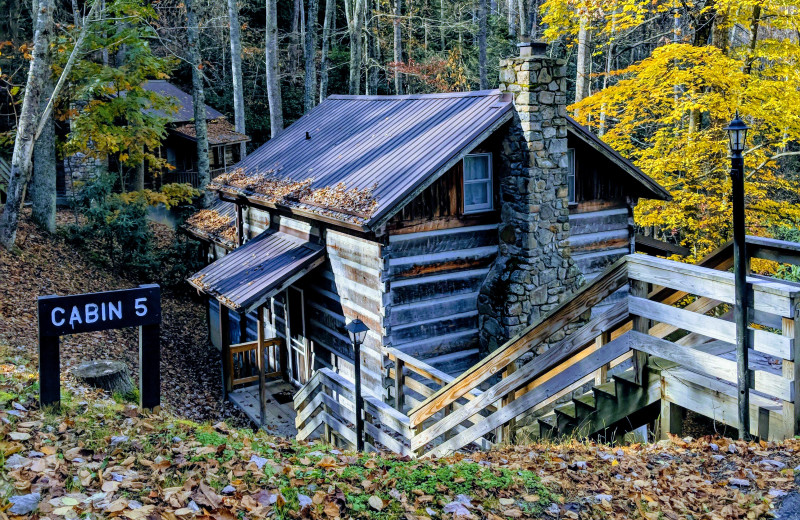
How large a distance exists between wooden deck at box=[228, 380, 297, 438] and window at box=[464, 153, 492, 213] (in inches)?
218

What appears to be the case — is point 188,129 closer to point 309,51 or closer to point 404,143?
point 309,51

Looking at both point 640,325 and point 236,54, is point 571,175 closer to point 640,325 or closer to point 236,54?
point 640,325

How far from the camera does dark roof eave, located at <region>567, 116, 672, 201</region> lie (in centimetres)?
1358

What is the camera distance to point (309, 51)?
31031 mm

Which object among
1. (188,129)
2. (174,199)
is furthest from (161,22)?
(174,199)

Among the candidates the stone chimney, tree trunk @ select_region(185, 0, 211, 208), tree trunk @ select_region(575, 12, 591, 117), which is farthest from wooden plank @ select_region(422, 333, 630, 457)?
tree trunk @ select_region(185, 0, 211, 208)

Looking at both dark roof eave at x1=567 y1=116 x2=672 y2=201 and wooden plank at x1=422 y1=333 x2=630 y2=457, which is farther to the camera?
dark roof eave at x1=567 y1=116 x2=672 y2=201

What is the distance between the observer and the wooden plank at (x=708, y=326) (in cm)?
552

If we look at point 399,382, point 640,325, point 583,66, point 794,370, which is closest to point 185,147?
point 583,66

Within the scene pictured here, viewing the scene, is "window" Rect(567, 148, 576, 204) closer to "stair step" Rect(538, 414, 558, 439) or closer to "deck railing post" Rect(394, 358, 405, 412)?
"deck railing post" Rect(394, 358, 405, 412)

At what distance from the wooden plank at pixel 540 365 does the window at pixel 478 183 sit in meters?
5.64

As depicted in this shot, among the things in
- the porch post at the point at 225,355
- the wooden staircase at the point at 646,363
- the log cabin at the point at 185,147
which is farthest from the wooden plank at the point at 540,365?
the log cabin at the point at 185,147

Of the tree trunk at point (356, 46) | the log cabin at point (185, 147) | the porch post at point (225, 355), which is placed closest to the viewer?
the porch post at point (225, 355)

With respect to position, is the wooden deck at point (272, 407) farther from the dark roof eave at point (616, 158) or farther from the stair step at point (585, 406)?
the dark roof eave at point (616, 158)
